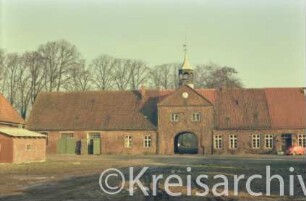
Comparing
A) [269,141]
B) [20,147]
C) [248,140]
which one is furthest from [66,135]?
[269,141]

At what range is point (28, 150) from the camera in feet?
135

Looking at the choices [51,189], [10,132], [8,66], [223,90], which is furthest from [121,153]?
[51,189]

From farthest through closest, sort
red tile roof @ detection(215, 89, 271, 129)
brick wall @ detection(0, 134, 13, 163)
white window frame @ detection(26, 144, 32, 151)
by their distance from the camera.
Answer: red tile roof @ detection(215, 89, 271, 129) → white window frame @ detection(26, 144, 32, 151) → brick wall @ detection(0, 134, 13, 163)

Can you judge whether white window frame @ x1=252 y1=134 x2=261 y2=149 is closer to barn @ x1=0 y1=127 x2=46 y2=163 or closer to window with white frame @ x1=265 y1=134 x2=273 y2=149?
window with white frame @ x1=265 y1=134 x2=273 y2=149

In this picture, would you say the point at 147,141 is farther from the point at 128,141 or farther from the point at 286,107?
the point at 286,107

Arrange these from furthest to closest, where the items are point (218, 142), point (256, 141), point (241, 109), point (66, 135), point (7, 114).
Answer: point (66, 135)
point (241, 109)
point (218, 142)
point (256, 141)
point (7, 114)

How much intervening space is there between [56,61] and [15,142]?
36.0m

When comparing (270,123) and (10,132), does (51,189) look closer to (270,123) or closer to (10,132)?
(10,132)

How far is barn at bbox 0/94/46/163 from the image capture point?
3878 centimetres

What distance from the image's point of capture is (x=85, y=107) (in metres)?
60.2

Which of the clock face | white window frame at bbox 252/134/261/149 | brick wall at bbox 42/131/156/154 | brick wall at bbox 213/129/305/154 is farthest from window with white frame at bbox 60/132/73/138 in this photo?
white window frame at bbox 252/134/261/149

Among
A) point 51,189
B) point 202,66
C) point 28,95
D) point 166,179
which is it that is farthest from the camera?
point 202,66

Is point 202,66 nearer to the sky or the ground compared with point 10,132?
nearer to the sky

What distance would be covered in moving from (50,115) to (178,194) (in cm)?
4363
